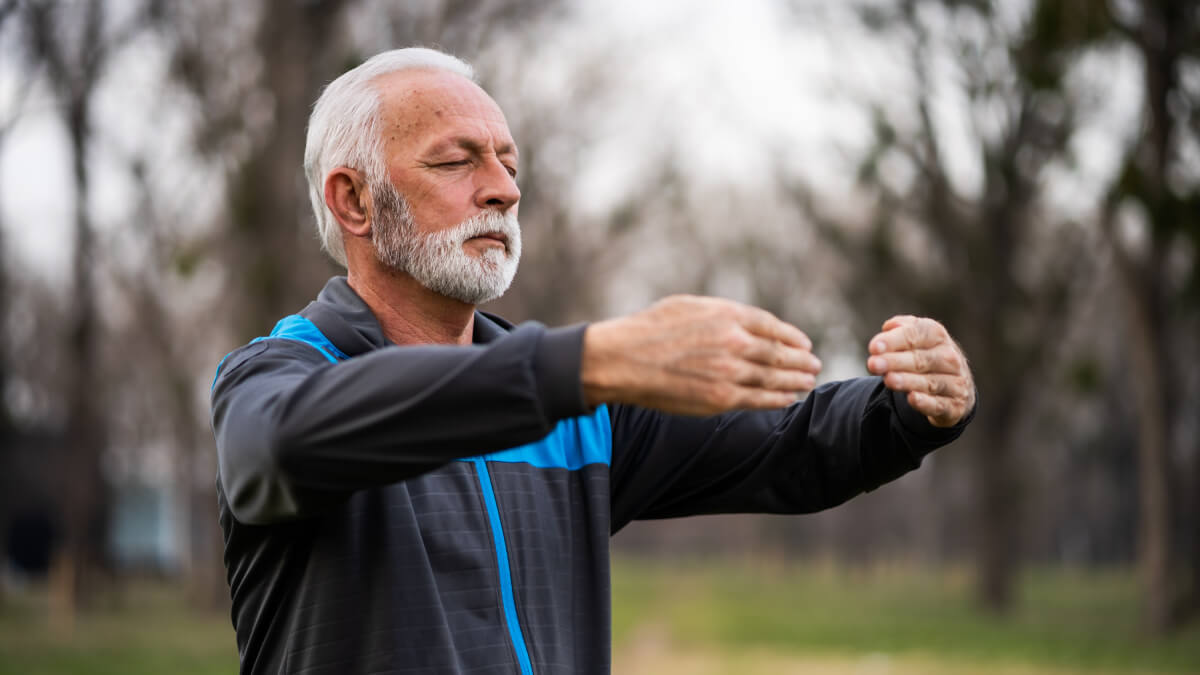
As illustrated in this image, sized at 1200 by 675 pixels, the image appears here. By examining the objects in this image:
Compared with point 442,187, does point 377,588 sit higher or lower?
lower

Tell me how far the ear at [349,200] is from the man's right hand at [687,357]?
3.21 feet

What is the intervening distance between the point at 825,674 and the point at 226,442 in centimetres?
1160

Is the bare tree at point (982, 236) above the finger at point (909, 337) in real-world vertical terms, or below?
above

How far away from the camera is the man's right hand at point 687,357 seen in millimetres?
1686

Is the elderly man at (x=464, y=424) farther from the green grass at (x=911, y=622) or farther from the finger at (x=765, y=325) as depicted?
the green grass at (x=911, y=622)

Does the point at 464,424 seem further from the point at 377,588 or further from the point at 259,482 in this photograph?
the point at 377,588

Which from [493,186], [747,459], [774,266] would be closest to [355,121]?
[493,186]

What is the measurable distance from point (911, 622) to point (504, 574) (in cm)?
1926

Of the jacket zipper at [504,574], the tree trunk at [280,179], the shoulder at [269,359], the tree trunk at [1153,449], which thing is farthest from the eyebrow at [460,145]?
the tree trunk at [1153,449]

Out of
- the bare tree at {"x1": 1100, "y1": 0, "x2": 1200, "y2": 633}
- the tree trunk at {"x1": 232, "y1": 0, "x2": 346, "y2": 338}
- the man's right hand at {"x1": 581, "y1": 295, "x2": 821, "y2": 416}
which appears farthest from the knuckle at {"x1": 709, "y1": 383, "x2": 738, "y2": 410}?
the bare tree at {"x1": 1100, "y1": 0, "x2": 1200, "y2": 633}

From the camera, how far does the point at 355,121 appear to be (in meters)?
2.48

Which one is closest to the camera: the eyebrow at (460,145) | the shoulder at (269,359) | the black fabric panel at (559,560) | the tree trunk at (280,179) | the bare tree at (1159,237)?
the shoulder at (269,359)

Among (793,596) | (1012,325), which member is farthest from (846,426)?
A: (793,596)

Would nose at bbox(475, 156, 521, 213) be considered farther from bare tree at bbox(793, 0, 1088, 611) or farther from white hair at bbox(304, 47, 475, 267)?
bare tree at bbox(793, 0, 1088, 611)
